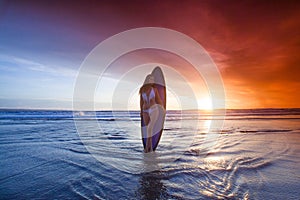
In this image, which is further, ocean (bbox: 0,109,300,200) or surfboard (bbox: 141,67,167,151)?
surfboard (bbox: 141,67,167,151)

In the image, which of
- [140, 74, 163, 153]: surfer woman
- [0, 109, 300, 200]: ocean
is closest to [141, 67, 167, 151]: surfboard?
[140, 74, 163, 153]: surfer woman

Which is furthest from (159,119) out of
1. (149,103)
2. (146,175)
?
(146,175)

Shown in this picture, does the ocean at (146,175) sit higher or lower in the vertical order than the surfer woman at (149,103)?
lower

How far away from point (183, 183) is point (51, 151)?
4172mm

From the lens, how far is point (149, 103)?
6605mm

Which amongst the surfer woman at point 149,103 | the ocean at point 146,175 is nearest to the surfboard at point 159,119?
the surfer woman at point 149,103

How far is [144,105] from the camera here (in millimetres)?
6711

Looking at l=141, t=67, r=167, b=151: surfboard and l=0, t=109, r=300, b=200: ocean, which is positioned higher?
l=141, t=67, r=167, b=151: surfboard

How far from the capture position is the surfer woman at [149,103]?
6.47 metres

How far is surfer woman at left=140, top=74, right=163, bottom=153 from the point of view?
21.2ft

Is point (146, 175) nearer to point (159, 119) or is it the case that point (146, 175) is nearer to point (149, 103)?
point (149, 103)

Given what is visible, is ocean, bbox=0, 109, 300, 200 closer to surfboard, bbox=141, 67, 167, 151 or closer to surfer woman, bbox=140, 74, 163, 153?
surfboard, bbox=141, 67, 167, 151

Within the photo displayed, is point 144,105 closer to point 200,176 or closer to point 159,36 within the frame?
point 200,176

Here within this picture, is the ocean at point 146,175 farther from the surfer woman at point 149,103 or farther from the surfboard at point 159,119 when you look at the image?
the surfer woman at point 149,103
